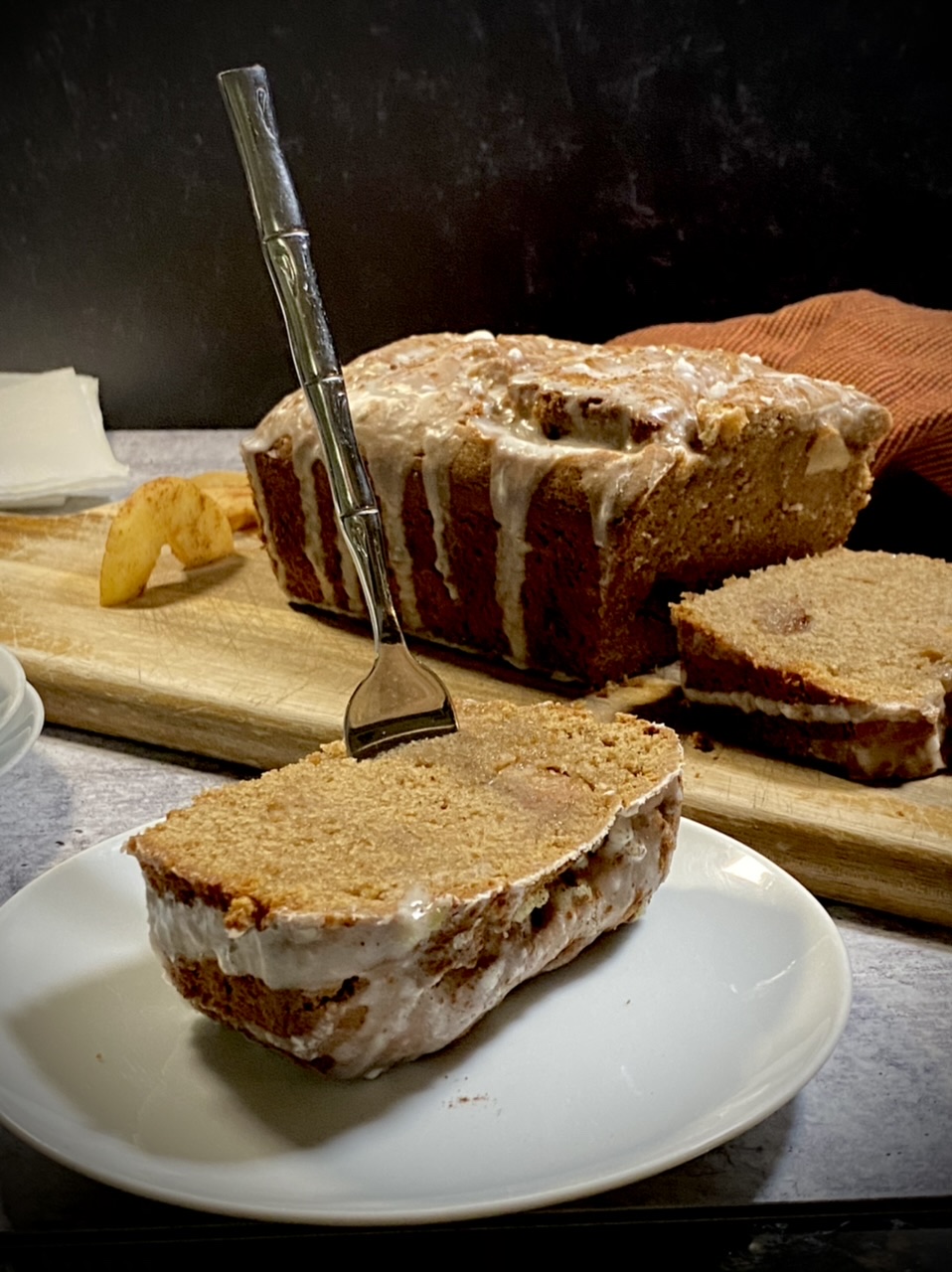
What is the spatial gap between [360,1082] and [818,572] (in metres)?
1.35

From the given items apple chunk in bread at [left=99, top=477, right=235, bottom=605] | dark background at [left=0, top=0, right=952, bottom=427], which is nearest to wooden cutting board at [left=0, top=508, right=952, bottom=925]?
apple chunk in bread at [left=99, top=477, right=235, bottom=605]

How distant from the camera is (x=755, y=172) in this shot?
394 centimetres

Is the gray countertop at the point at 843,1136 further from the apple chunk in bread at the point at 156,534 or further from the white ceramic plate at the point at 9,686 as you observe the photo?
the apple chunk in bread at the point at 156,534

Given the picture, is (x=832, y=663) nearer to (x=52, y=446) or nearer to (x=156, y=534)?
(x=156, y=534)

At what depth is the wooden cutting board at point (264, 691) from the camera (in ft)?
5.92

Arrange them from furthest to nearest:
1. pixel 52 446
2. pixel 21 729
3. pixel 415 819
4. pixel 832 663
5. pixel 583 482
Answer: pixel 52 446 < pixel 583 482 < pixel 832 663 < pixel 21 729 < pixel 415 819

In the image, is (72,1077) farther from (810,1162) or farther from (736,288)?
(736,288)

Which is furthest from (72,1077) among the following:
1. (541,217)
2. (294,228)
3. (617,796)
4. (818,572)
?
(541,217)

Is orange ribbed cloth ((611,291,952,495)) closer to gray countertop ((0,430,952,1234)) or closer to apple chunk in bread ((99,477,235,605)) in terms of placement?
apple chunk in bread ((99,477,235,605))

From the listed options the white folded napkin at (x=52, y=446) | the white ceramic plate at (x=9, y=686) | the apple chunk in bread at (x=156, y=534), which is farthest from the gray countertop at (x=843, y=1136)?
the white folded napkin at (x=52, y=446)

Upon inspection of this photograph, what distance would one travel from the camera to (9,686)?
6.62 feet

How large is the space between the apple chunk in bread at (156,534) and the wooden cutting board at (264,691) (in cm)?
4

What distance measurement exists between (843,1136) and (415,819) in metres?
0.52

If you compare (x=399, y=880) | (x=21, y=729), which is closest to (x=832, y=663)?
(x=399, y=880)
